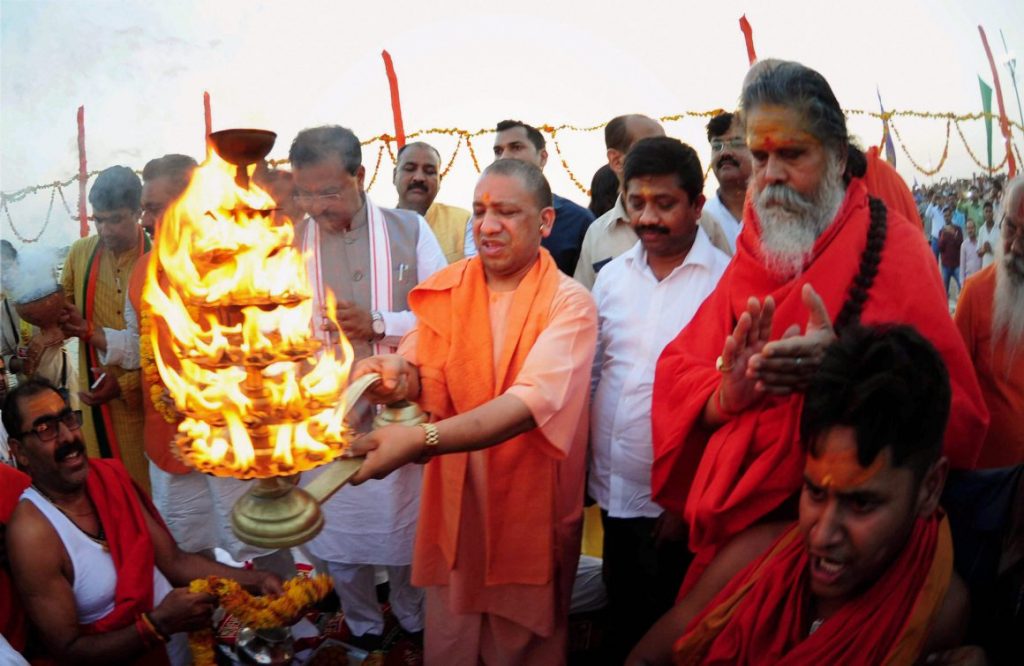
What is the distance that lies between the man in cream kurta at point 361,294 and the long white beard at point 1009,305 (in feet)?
7.32

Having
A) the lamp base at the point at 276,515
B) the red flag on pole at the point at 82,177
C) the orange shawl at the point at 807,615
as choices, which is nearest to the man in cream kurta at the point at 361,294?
the orange shawl at the point at 807,615

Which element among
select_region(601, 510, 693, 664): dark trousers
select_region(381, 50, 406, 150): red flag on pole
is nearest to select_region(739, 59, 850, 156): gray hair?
select_region(601, 510, 693, 664): dark trousers

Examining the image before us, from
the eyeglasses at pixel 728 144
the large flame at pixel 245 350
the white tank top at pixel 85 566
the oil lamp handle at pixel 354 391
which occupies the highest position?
the eyeglasses at pixel 728 144

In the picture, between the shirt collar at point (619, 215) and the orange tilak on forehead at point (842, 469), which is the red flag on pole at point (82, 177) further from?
the orange tilak on forehead at point (842, 469)

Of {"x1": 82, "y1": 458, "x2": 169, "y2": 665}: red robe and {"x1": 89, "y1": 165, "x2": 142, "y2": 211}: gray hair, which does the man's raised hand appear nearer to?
{"x1": 82, "y1": 458, "x2": 169, "y2": 665}: red robe

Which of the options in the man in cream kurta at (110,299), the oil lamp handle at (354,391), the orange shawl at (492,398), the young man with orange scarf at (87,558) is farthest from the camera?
the man in cream kurta at (110,299)

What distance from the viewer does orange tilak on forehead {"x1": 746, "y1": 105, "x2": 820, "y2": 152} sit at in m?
2.39

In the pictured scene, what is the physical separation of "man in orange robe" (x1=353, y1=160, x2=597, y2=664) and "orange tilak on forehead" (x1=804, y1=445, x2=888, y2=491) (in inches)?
37.5

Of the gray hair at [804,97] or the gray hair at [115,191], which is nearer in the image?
the gray hair at [804,97]

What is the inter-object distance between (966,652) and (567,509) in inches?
55.8

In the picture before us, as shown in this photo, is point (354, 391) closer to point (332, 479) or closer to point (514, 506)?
point (332, 479)

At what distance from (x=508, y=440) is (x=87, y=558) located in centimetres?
145

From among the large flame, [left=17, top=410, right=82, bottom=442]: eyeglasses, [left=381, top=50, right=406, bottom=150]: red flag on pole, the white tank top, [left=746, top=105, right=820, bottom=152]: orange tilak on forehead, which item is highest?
[left=381, top=50, right=406, bottom=150]: red flag on pole

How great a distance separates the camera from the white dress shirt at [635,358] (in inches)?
121
